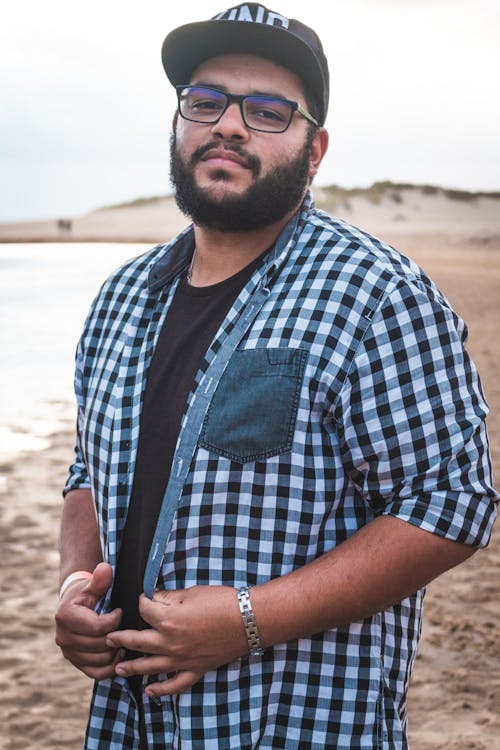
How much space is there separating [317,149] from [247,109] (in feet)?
0.71

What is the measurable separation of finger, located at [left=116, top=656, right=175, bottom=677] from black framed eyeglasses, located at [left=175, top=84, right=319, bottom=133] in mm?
1066

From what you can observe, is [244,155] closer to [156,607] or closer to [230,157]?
[230,157]

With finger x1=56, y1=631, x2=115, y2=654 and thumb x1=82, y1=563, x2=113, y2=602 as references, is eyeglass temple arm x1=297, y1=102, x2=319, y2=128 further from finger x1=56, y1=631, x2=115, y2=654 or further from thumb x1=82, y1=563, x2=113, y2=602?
finger x1=56, y1=631, x2=115, y2=654

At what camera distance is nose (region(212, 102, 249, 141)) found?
187 cm

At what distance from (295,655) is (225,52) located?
4.06 feet

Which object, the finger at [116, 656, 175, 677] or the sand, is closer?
the finger at [116, 656, 175, 677]

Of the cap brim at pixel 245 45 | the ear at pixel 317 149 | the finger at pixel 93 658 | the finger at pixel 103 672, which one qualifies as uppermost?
the cap brim at pixel 245 45

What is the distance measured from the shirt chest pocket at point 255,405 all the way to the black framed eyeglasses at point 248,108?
0.51m

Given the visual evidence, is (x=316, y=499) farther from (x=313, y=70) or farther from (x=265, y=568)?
(x=313, y=70)

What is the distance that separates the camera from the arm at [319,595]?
1603mm

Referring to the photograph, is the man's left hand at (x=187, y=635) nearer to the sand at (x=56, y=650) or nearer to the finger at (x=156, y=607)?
the finger at (x=156, y=607)

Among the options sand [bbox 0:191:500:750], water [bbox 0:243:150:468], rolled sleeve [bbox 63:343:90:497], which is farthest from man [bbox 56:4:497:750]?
water [bbox 0:243:150:468]

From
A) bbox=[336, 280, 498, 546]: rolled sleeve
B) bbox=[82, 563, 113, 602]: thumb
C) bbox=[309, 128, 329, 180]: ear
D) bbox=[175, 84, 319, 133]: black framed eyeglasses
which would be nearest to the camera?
bbox=[336, 280, 498, 546]: rolled sleeve

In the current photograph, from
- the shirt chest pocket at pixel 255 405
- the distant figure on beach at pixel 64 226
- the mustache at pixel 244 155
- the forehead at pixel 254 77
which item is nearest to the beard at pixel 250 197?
the mustache at pixel 244 155
